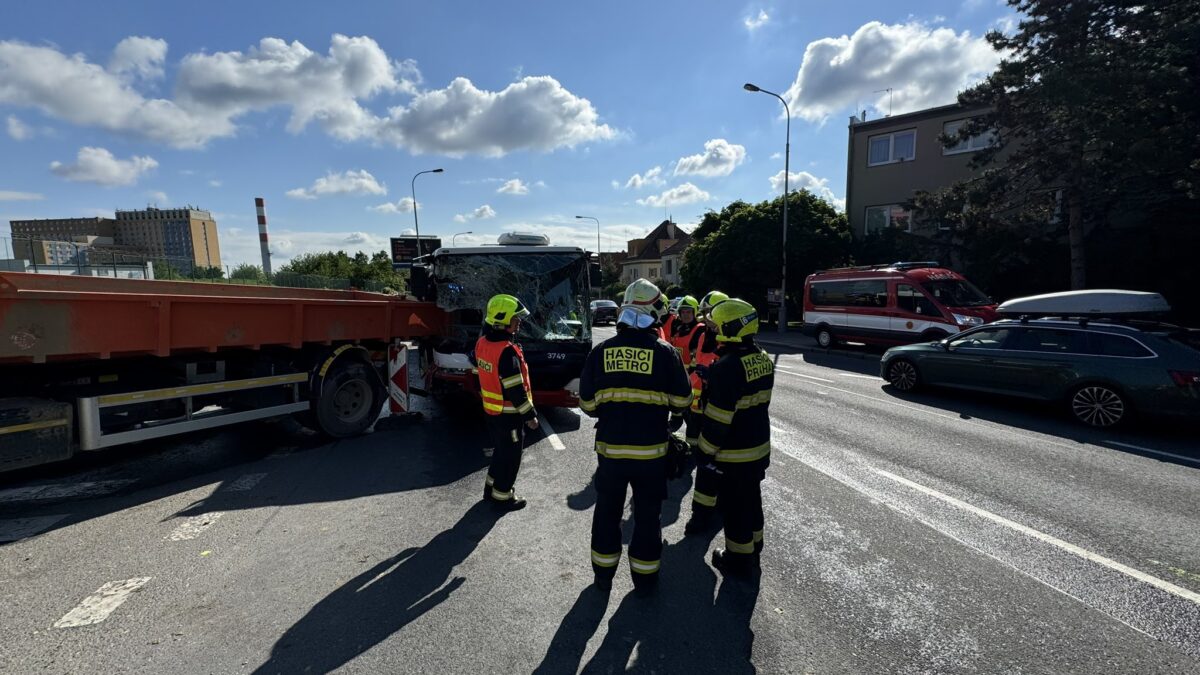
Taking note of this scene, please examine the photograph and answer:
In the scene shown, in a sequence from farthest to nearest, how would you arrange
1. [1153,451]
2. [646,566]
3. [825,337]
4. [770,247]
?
[770,247] → [825,337] → [1153,451] → [646,566]

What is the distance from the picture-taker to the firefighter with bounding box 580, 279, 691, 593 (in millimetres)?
3174

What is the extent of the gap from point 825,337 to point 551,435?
12897mm

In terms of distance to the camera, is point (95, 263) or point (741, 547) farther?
point (95, 263)

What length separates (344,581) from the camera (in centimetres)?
337

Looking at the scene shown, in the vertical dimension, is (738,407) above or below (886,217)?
below

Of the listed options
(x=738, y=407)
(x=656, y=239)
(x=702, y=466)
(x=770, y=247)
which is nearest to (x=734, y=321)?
(x=738, y=407)

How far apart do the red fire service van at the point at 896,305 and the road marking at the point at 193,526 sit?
581 inches

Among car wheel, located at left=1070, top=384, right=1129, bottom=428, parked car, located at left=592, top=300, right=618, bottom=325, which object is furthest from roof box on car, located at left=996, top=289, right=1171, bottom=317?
parked car, located at left=592, top=300, right=618, bottom=325

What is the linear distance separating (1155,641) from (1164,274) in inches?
763

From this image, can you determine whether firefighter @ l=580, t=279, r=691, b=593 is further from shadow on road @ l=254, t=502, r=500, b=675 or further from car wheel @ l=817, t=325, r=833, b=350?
car wheel @ l=817, t=325, r=833, b=350

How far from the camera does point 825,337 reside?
672 inches

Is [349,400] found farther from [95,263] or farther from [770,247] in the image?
[770,247]

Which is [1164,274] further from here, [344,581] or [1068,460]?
[344,581]

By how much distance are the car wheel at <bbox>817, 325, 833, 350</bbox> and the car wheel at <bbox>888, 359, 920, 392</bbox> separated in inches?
283
